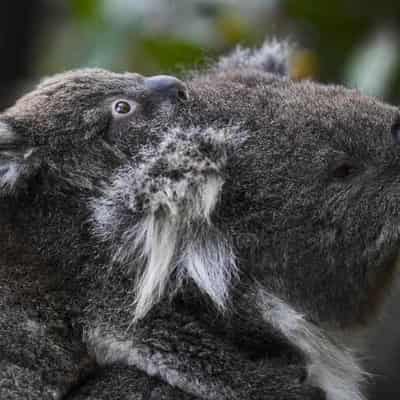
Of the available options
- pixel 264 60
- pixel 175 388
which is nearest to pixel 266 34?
pixel 264 60

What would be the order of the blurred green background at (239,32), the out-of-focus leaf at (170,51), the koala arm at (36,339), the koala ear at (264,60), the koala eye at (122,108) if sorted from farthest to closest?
the out-of-focus leaf at (170,51) < the blurred green background at (239,32) < the koala ear at (264,60) < the koala eye at (122,108) < the koala arm at (36,339)

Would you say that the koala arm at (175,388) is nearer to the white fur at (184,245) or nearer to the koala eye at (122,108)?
the white fur at (184,245)

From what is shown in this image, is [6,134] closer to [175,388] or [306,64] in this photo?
[175,388]

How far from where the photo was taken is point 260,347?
2723 millimetres

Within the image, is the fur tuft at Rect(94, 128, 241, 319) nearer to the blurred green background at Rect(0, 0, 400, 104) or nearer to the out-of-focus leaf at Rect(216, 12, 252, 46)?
the blurred green background at Rect(0, 0, 400, 104)

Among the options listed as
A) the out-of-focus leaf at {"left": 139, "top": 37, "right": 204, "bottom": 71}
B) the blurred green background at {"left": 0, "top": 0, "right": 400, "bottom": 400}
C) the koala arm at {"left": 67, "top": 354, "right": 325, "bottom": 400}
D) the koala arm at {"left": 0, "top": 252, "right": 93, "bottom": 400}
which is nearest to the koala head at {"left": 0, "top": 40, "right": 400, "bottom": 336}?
the koala arm at {"left": 0, "top": 252, "right": 93, "bottom": 400}

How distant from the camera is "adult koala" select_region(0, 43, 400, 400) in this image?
270cm

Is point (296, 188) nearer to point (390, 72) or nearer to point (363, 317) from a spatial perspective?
point (363, 317)

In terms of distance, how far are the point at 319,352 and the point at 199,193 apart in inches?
29.0

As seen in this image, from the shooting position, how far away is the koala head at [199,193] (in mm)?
2777

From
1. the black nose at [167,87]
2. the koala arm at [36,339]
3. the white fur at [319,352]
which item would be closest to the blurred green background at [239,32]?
the black nose at [167,87]

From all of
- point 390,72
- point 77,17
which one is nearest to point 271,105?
point 390,72

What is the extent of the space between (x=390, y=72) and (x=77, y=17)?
2936 mm

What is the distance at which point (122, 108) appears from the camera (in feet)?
9.32
